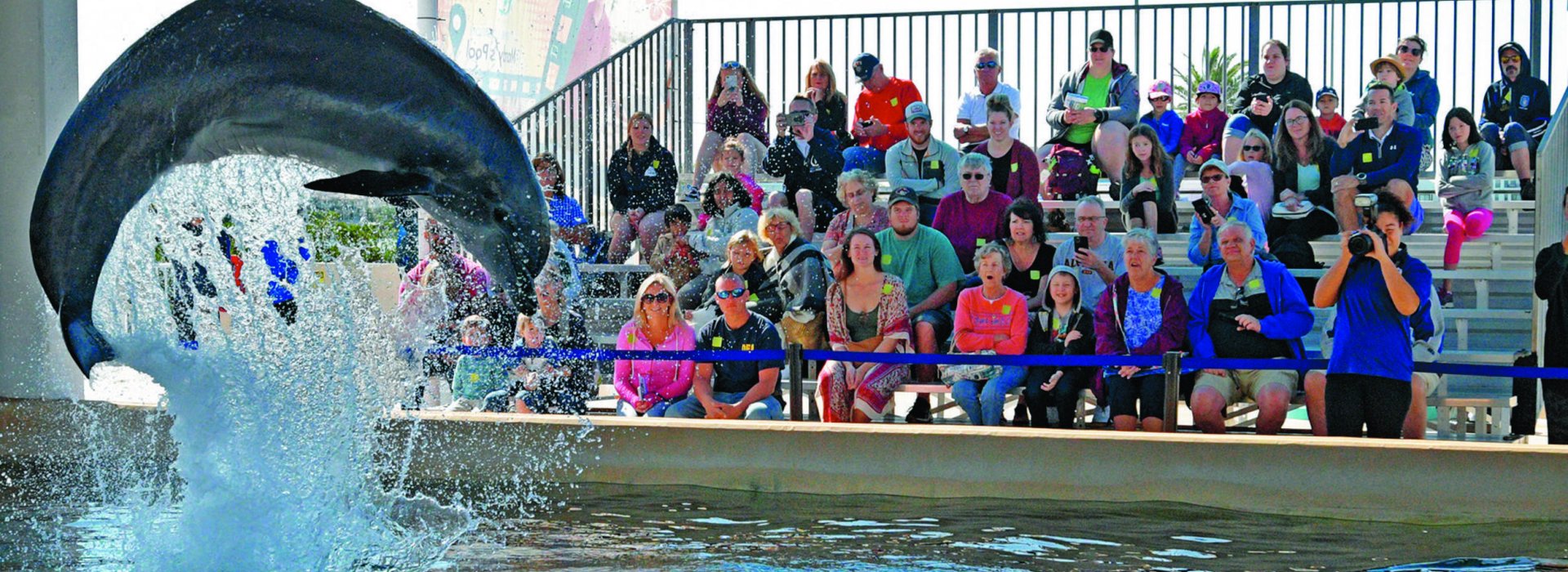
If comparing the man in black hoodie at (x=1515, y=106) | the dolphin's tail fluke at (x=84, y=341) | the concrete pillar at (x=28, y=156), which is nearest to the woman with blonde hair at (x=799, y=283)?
the concrete pillar at (x=28, y=156)

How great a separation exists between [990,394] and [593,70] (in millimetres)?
7274

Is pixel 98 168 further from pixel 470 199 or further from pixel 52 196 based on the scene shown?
pixel 470 199

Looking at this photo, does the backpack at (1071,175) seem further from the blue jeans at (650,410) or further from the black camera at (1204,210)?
the blue jeans at (650,410)

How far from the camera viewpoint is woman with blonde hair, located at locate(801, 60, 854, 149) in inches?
467

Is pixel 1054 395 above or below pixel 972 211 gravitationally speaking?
below

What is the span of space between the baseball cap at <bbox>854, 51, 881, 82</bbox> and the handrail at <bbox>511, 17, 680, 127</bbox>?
10.6ft

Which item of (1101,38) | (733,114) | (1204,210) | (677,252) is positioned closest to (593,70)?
(733,114)

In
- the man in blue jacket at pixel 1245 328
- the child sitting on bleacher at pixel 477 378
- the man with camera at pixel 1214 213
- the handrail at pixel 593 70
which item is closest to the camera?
the man in blue jacket at pixel 1245 328

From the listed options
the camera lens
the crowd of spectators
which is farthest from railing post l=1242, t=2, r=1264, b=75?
the camera lens

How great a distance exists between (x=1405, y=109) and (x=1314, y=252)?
1590 millimetres

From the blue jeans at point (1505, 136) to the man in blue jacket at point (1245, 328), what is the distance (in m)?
4.29

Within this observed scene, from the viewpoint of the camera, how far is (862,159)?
11469 millimetres

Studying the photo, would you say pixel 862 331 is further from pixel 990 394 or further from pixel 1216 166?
pixel 1216 166

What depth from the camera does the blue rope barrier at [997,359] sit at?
7.25 meters
